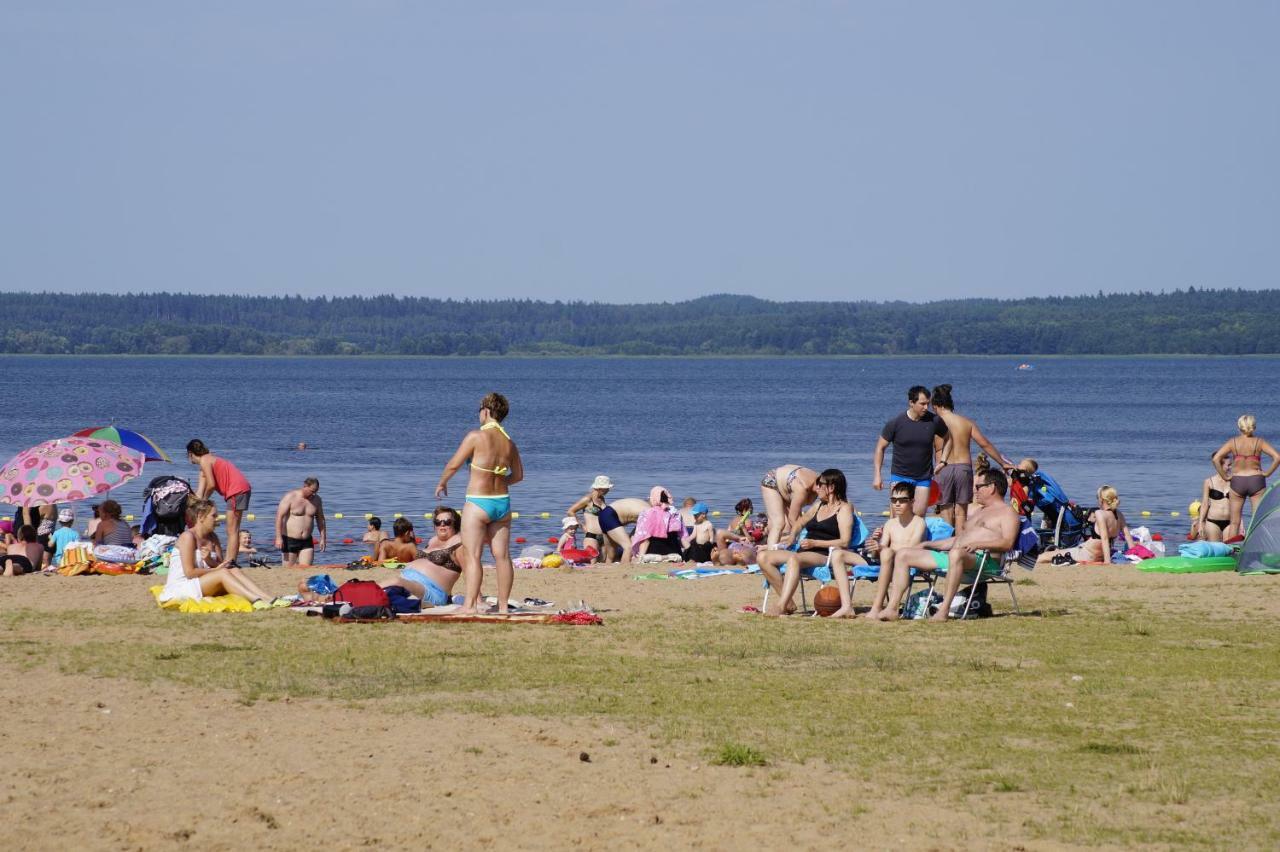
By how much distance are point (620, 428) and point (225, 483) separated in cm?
4859

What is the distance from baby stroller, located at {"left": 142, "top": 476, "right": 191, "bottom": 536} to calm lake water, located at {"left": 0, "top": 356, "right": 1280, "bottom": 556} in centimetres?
431

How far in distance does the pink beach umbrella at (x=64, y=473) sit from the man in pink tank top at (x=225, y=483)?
1729mm

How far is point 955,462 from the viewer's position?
14.4 meters

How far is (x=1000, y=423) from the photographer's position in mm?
66938

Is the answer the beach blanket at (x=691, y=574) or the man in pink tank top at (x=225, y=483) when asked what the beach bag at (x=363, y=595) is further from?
the beach blanket at (x=691, y=574)

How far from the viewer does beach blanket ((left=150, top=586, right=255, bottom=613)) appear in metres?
11.9

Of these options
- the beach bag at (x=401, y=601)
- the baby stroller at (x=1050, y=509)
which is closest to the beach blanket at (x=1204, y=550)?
the baby stroller at (x=1050, y=509)

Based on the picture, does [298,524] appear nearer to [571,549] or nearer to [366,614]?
[571,549]

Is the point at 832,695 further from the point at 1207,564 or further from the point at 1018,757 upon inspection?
the point at 1207,564

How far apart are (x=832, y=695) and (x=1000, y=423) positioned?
196ft

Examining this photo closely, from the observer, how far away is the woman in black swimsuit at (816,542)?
1182 centimetres

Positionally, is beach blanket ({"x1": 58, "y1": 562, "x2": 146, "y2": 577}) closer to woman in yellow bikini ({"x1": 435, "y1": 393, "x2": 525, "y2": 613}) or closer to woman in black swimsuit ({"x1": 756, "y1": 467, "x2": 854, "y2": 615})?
woman in yellow bikini ({"x1": 435, "y1": 393, "x2": 525, "y2": 613})

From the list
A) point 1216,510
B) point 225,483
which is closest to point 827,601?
point 225,483

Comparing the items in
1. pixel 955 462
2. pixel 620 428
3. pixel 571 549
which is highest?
pixel 955 462
